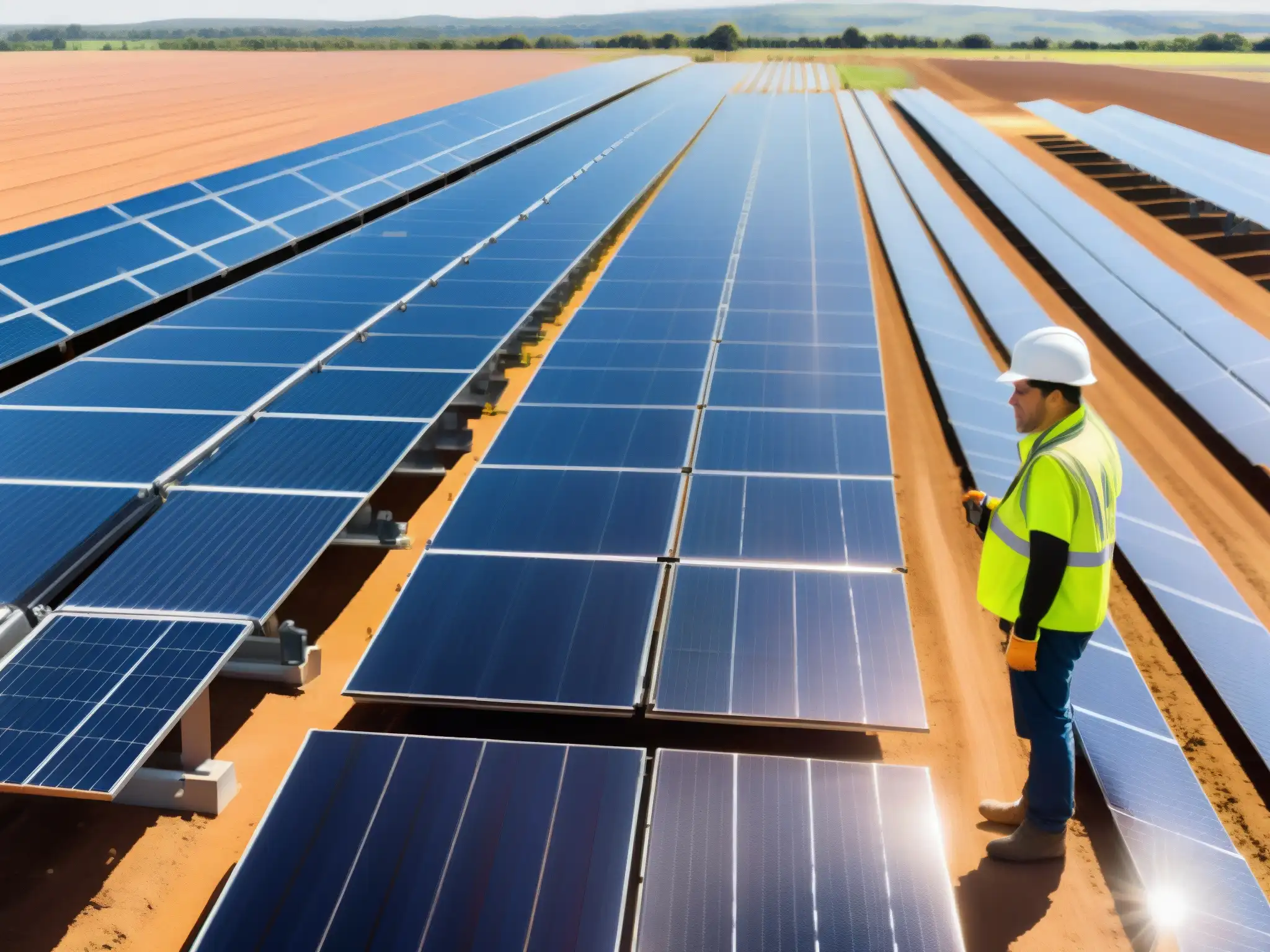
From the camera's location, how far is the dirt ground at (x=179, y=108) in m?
34.2

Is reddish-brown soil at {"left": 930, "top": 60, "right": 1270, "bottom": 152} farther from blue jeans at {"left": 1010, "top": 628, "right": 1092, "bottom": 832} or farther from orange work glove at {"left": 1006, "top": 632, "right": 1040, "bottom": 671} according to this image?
orange work glove at {"left": 1006, "top": 632, "right": 1040, "bottom": 671}

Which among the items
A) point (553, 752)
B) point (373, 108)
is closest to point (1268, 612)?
point (553, 752)

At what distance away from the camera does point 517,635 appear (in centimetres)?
742

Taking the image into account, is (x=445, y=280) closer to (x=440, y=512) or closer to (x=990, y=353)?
(x=440, y=512)

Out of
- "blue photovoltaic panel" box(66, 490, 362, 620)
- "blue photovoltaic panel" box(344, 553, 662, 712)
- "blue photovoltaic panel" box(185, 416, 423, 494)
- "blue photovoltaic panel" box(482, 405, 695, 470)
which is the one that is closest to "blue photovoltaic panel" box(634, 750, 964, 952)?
"blue photovoltaic panel" box(344, 553, 662, 712)

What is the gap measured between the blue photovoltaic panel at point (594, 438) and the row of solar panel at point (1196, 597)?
14.9 feet

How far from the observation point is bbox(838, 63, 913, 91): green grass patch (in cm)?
7544

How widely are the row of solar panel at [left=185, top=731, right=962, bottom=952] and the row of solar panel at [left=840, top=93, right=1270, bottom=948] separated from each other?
226 cm

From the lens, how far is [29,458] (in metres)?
9.90

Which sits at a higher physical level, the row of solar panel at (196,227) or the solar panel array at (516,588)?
the row of solar panel at (196,227)

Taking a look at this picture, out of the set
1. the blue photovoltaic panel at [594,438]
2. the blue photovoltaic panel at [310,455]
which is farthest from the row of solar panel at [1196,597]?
the blue photovoltaic panel at [310,455]

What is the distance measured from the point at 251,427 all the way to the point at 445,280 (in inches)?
278

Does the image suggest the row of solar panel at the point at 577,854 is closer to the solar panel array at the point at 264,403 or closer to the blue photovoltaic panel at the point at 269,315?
the solar panel array at the point at 264,403

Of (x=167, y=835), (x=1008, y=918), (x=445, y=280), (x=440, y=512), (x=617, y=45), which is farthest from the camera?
(x=617, y=45)
